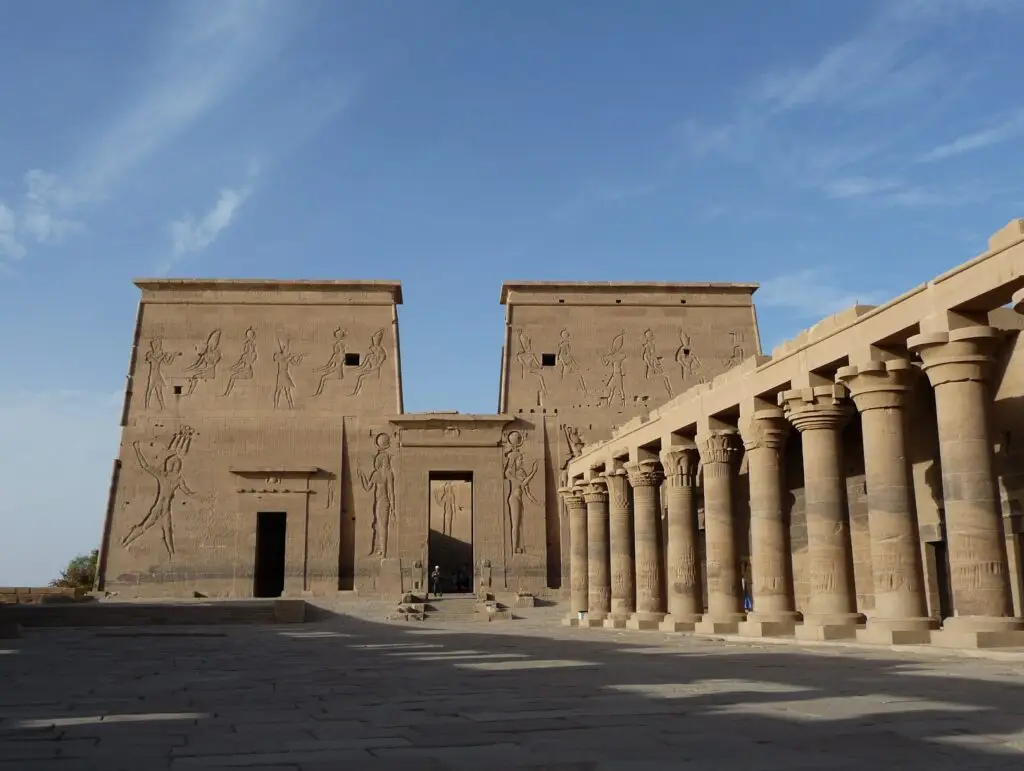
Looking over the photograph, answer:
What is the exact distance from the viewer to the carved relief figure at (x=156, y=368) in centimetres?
2848

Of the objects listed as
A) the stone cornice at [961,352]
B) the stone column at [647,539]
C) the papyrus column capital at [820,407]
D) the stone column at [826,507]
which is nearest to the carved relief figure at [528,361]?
the stone column at [647,539]

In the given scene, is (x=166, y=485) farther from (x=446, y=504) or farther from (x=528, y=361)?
(x=446, y=504)

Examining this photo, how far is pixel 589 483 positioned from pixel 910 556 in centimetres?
1110

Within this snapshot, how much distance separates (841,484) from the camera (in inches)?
468

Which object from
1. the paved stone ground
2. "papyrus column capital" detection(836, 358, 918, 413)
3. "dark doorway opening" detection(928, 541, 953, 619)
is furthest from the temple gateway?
the paved stone ground

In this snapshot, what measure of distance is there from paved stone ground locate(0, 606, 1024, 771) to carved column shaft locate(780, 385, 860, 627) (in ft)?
4.90

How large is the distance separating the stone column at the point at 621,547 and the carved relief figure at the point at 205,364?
591 inches

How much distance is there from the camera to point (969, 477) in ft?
30.5

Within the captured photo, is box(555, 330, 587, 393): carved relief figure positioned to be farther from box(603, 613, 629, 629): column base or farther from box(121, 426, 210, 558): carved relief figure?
box(121, 426, 210, 558): carved relief figure

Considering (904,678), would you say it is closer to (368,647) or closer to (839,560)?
(839,560)

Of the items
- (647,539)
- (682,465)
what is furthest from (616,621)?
(682,465)

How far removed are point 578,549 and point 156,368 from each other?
593 inches

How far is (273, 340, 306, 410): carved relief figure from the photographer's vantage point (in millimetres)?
28625

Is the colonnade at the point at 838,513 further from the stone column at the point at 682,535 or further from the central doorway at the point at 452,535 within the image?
the central doorway at the point at 452,535
